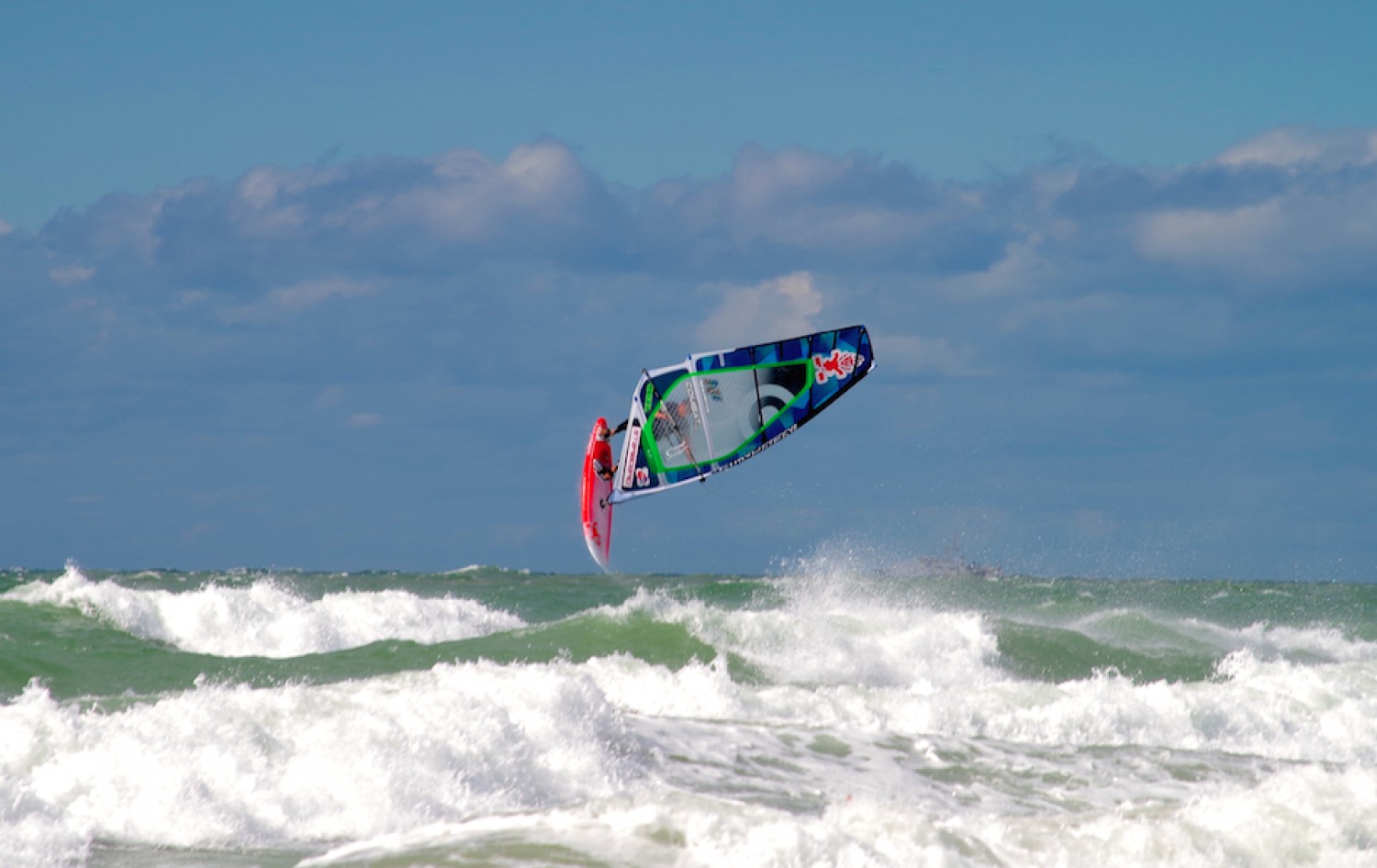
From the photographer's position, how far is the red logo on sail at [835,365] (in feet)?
43.9

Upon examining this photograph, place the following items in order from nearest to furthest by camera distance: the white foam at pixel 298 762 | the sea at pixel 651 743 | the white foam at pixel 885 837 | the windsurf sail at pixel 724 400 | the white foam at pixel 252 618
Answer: the white foam at pixel 885 837
the sea at pixel 651 743
the white foam at pixel 298 762
the windsurf sail at pixel 724 400
the white foam at pixel 252 618

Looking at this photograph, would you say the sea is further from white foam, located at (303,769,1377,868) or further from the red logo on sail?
the red logo on sail

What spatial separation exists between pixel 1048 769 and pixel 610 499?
18.0 feet

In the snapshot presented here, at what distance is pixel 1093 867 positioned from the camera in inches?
234

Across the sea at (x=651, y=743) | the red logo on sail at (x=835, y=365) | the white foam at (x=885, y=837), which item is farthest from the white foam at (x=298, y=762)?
the red logo on sail at (x=835, y=365)

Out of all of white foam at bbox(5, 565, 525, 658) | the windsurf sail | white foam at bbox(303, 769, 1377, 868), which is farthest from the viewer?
white foam at bbox(5, 565, 525, 658)

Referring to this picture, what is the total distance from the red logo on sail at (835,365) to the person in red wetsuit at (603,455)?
195 cm

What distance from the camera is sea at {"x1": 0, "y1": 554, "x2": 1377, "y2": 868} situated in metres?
5.91

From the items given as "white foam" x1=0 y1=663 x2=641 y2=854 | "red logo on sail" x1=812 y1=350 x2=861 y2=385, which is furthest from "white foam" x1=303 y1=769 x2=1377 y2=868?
"red logo on sail" x1=812 y1=350 x2=861 y2=385

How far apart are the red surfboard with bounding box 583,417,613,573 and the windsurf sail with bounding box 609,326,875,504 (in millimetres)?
146

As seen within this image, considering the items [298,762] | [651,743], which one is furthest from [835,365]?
[298,762]

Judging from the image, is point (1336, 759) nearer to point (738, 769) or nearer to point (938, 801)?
point (938, 801)

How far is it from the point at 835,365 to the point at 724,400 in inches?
43.9

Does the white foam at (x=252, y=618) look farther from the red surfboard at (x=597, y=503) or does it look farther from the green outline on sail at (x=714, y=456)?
the green outline on sail at (x=714, y=456)
